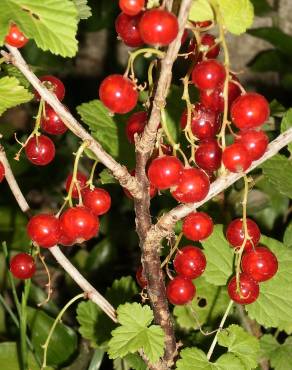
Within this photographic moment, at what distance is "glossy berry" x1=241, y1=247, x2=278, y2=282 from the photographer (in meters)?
0.92

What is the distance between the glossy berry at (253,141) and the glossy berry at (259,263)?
24 centimetres

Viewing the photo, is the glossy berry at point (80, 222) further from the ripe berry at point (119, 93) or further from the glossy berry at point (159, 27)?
the glossy berry at point (159, 27)

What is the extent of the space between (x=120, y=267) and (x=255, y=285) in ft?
3.41

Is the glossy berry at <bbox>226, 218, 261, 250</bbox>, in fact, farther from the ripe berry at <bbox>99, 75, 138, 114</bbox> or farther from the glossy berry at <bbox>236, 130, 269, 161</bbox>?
the ripe berry at <bbox>99, 75, 138, 114</bbox>

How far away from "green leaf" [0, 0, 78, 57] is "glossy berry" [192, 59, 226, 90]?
154 mm

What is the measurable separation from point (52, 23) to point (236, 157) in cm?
28

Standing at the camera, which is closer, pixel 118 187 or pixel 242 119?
pixel 242 119

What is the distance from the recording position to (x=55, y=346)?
1.59m

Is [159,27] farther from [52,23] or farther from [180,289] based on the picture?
[180,289]

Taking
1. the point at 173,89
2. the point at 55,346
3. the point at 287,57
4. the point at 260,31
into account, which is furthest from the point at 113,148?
the point at 287,57

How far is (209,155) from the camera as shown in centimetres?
82

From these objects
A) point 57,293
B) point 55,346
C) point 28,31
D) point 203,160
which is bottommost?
point 57,293

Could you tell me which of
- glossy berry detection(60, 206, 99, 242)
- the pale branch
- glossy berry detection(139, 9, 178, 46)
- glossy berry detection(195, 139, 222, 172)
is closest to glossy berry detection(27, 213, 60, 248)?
glossy berry detection(60, 206, 99, 242)

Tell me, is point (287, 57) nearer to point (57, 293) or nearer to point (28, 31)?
point (57, 293)
